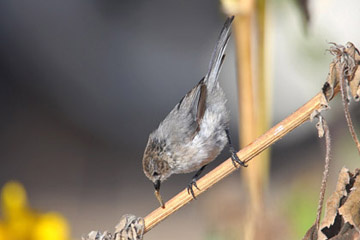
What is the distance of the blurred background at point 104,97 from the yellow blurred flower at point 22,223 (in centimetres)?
169

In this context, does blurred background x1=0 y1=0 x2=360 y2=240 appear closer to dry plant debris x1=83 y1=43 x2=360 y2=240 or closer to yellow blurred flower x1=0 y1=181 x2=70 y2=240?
yellow blurred flower x1=0 y1=181 x2=70 y2=240

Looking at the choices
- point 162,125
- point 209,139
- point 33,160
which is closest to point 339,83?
point 209,139

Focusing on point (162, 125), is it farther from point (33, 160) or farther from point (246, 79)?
point (33, 160)

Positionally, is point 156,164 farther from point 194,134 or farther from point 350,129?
point 350,129

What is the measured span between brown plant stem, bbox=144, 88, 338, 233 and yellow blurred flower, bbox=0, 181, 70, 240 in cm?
43

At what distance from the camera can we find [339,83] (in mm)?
789

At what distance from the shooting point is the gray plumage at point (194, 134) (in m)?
1.56

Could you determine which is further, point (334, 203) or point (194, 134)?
point (194, 134)

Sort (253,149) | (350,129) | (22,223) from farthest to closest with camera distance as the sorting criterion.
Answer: (22,223), (253,149), (350,129)

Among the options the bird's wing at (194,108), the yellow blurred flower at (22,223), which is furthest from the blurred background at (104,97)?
the yellow blurred flower at (22,223)

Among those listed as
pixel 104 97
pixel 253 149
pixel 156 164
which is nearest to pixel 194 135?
pixel 156 164

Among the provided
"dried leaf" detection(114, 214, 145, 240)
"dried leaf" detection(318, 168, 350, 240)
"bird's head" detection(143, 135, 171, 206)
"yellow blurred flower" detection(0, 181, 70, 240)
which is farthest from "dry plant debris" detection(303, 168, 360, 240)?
"bird's head" detection(143, 135, 171, 206)

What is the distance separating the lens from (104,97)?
3770 millimetres

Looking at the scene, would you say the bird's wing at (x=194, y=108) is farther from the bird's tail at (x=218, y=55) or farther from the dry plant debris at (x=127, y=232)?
the dry plant debris at (x=127, y=232)
